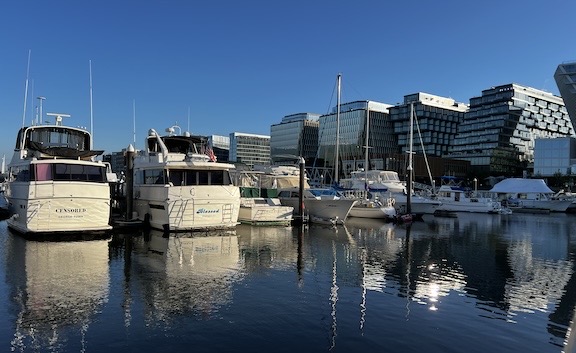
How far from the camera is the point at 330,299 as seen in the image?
44.0 feet

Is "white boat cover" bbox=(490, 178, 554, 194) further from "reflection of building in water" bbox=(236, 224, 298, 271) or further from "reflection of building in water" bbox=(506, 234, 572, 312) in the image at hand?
"reflection of building in water" bbox=(236, 224, 298, 271)

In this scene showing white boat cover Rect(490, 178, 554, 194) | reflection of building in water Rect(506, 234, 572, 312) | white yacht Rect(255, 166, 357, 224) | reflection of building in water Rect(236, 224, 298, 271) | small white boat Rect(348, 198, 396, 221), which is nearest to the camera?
reflection of building in water Rect(506, 234, 572, 312)

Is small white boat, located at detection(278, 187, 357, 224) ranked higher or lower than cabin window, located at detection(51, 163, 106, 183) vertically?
lower

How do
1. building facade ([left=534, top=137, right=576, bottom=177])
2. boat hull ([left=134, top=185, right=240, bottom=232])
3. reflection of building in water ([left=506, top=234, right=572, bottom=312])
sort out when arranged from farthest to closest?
1. building facade ([left=534, top=137, right=576, bottom=177])
2. boat hull ([left=134, top=185, right=240, bottom=232])
3. reflection of building in water ([left=506, top=234, right=572, bottom=312])

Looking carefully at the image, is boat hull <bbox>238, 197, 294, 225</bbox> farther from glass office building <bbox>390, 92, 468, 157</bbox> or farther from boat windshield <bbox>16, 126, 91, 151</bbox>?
glass office building <bbox>390, 92, 468, 157</bbox>

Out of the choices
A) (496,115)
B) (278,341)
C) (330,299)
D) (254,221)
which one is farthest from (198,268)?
(496,115)

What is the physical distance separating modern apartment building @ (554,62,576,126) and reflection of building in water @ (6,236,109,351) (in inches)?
5382

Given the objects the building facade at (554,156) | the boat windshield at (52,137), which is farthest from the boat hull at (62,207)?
the building facade at (554,156)

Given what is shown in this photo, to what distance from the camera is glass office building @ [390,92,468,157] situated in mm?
171375

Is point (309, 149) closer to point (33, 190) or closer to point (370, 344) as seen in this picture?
point (33, 190)

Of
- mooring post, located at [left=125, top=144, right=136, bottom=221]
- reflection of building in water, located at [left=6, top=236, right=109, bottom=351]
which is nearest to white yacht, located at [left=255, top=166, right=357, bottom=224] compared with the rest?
mooring post, located at [left=125, top=144, right=136, bottom=221]

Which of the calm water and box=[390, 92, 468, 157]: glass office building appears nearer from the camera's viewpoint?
the calm water

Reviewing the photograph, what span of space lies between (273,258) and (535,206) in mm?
76494

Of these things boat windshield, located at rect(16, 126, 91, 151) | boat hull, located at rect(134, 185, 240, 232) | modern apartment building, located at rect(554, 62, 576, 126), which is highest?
modern apartment building, located at rect(554, 62, 576, 126)
